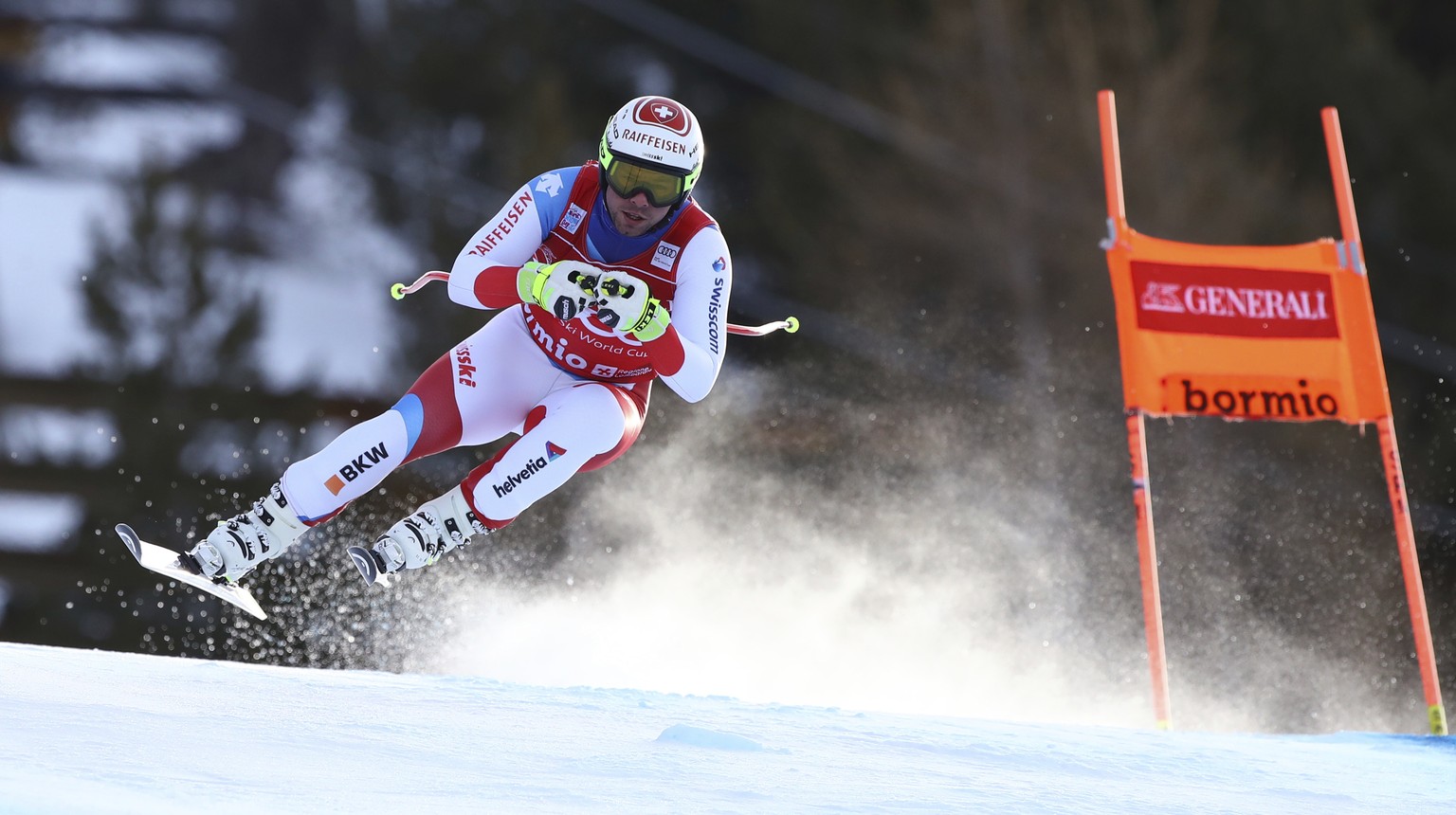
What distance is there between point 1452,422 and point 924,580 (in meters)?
5.36

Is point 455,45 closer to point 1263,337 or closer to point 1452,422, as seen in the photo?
point 1452,422

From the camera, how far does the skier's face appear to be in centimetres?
438

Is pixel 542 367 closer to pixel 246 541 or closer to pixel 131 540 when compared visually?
pixel 246 541

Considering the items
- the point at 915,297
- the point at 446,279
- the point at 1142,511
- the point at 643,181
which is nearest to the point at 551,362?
the point at 446,279

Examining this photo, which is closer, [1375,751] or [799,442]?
[1375,751]

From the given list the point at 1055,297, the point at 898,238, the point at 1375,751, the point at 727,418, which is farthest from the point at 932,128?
the point at 1375,751

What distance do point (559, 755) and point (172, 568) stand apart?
1.45 metres

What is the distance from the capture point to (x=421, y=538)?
4375 mm

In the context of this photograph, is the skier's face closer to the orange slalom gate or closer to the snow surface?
the snow surface

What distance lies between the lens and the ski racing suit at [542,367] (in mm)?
4363

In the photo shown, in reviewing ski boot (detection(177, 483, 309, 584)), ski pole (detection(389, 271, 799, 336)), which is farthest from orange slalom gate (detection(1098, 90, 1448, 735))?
ski boot (detection(177, 483, 309, 584))

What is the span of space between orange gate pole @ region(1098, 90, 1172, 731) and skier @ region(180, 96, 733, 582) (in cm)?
218

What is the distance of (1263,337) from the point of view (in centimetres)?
616

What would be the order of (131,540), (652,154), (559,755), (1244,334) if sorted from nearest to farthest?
(559,755) < (131,540) < (652,154) < (1244,334)
